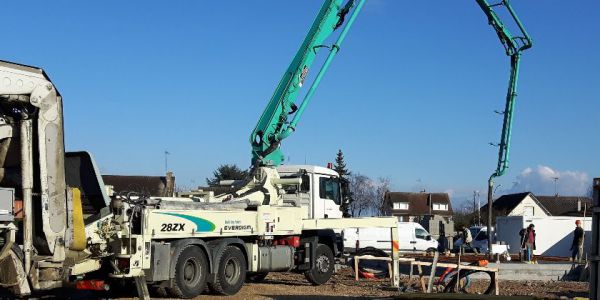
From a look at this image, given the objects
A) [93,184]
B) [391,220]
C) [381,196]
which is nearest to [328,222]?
[391,220]

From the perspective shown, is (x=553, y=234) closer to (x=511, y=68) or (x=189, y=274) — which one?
(x=511, y=68)

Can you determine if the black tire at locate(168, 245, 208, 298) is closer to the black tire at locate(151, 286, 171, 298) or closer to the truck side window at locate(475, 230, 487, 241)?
the black tire at locate(151, 286, 171, 298)

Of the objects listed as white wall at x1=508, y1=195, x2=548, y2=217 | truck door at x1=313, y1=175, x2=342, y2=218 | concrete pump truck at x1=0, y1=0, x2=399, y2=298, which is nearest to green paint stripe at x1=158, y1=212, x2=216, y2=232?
concrete pump truck at x1=0, y1=0, x2=399, y2=298

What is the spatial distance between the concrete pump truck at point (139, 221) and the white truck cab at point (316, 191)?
113mm

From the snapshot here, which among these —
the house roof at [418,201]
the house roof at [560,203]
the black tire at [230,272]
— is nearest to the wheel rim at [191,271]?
the black tire at [230,272]

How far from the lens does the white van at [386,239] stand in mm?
32494

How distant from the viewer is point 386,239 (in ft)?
109

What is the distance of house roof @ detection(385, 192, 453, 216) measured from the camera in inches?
4173

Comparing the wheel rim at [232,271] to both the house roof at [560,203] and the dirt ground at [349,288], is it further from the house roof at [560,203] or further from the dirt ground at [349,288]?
the house roof at [560,203]

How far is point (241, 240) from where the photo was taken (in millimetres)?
17094

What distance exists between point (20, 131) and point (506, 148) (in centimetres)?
2226

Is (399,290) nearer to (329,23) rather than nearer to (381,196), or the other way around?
(329,23)

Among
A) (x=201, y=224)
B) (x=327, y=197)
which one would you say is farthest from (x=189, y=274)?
(x=327, y=197)

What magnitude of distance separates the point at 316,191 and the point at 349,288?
299 cm
